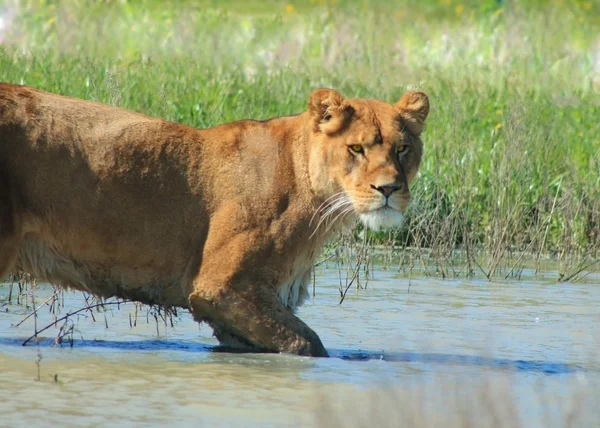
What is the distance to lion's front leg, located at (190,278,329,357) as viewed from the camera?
22.9ft

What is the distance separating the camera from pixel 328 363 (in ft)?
22.9

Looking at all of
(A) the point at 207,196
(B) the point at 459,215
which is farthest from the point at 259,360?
(B) the point at 459,215

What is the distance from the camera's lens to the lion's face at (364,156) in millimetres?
6980

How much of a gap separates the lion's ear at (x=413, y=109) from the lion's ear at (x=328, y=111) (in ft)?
1.05

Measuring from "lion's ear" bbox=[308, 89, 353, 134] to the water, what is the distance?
1.20 metres

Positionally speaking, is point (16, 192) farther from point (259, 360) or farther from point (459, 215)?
point (459, 215)

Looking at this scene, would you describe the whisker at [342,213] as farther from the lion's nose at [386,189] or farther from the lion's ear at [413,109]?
the lion's ear at [413,109]

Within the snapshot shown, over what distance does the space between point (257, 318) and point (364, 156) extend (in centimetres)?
99

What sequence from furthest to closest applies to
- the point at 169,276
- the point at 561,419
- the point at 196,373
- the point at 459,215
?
the point at 459,215 → the point at 169,276 → the point at 196,373 → the point at 561,419

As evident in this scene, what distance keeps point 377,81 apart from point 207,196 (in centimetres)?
916

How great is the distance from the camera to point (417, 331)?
806cm

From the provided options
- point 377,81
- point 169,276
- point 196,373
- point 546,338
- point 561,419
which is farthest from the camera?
point 377,81

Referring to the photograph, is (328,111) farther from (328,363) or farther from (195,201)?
(328,363)

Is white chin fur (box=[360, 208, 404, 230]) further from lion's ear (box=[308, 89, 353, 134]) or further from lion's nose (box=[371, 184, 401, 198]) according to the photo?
lion's ear (box=[308, 89, 353, 134])
